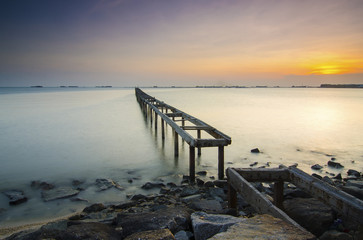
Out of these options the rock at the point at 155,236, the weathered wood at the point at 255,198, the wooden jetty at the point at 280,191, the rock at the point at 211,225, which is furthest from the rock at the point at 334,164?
the rock at the point at 155,236

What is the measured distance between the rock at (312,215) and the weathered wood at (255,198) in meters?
1.06

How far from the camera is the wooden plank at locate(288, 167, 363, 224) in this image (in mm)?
2466

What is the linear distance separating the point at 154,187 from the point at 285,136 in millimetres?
10493

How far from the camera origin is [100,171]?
8.51 metres

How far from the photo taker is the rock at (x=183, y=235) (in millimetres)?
3109

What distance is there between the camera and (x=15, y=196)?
6.15m

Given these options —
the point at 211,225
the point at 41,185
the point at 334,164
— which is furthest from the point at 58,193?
the point at 334,164

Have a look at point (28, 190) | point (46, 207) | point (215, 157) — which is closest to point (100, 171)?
point (28, 190)

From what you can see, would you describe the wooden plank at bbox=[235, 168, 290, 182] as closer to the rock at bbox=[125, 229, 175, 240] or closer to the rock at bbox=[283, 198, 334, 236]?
the rock at bbox=[283, 198, 334, 236]

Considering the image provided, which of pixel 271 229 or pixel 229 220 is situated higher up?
pixel 271 229

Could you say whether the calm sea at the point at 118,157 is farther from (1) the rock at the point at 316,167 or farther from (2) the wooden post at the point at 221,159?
(2) the wooden post at the point at 221,159

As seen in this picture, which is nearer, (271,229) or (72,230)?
(271,229)

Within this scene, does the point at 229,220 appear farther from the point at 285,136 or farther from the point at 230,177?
the point at 285,136

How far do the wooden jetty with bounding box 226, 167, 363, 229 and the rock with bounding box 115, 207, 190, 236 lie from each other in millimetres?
902
